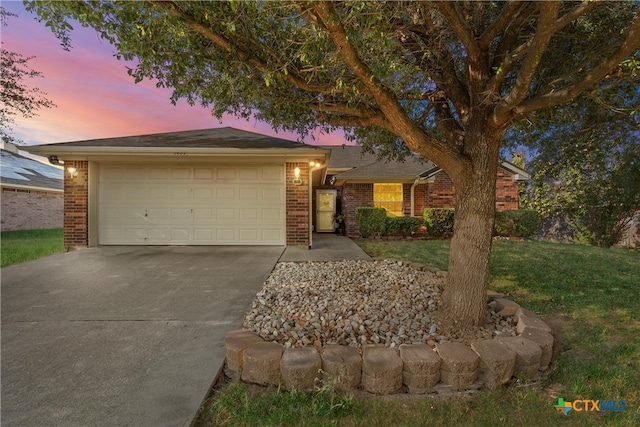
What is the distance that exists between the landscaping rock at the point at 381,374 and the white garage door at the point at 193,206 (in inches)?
235

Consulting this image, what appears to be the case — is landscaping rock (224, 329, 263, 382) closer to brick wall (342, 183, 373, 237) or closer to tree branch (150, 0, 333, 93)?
tree branch (150, 0, 333, 93)

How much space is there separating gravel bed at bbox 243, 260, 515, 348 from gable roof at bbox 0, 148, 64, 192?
1647 centimetres

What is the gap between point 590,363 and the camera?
8.53 ft

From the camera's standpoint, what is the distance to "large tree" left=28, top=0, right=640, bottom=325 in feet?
8.27

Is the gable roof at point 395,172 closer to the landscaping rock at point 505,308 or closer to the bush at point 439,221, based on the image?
the bush at point 439,221

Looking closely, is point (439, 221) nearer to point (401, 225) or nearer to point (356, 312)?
point (401, 225)

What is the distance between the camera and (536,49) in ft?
7.82

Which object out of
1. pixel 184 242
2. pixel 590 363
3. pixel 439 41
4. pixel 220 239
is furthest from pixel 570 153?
pixel 184 242

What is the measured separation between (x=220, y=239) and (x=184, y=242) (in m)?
0.99

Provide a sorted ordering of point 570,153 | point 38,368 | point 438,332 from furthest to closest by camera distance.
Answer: point 570,153 → point 438,332 → point 38,368

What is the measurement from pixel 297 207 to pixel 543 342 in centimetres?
604

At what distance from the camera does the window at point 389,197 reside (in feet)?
39.6

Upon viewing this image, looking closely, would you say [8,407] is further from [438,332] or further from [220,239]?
[220,239]

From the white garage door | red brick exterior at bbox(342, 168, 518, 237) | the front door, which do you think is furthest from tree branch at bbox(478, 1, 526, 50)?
the front door
